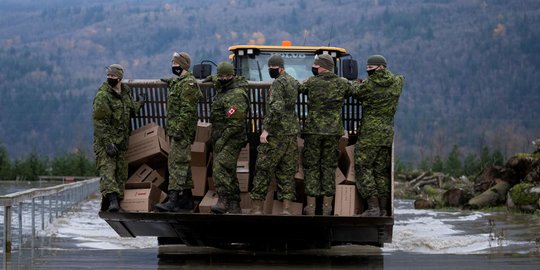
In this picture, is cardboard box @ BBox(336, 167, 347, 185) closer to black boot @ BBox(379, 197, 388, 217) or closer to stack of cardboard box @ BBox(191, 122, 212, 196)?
black boot @ BBox(379, 197, 388, 217)

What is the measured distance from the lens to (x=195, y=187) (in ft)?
50.9

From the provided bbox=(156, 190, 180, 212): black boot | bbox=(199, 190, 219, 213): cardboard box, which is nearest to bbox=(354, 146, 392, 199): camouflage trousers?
bbox=(199, 190, 219, 213): cardboard box

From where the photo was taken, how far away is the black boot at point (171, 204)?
1485cm

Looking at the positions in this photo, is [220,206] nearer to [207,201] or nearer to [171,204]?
[207,201]

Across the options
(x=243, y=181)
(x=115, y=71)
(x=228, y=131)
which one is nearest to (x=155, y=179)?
(x=243, y=181)

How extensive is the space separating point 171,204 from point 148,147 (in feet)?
3.02

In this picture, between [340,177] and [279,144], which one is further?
[340,177]

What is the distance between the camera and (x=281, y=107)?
14695 millimetres

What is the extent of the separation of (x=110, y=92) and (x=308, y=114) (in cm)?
249

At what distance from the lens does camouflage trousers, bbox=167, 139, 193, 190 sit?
14945mm

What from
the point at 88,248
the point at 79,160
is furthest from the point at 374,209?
the point at 79,160

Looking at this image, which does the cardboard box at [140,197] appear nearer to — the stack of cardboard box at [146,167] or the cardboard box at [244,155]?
the stack of cardboard box at [146,167]

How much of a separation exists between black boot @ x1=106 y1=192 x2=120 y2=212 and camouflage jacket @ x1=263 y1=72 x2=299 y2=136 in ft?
6.77

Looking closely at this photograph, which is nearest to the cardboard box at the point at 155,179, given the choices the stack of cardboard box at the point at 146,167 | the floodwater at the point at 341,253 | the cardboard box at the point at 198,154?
the stack of cardboard box at the point at 146,167
